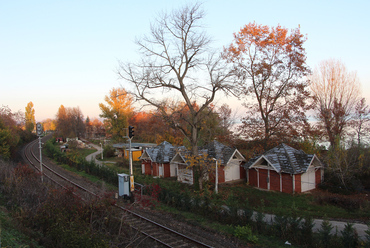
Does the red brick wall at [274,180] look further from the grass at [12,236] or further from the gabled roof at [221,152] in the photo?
the grass at [12,236]

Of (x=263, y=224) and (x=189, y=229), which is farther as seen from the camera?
(x=189, y=229)

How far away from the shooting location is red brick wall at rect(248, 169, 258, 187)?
26062mm

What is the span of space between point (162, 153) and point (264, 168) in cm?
1242

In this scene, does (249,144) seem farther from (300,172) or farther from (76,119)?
(76,119)

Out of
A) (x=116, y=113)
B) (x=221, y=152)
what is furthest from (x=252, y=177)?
(x=116, y=113)

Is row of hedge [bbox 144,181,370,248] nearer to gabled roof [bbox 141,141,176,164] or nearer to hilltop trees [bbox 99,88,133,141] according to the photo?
gabled roof [bbox 141,141,176,164]

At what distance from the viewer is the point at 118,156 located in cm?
5172

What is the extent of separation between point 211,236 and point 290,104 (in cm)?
2047

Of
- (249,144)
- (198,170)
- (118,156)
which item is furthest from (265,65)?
(118,156)

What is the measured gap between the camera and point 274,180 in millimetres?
24062

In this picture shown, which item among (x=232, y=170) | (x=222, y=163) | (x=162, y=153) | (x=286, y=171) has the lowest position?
(x=232, y=170)

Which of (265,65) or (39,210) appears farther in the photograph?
(265,65)

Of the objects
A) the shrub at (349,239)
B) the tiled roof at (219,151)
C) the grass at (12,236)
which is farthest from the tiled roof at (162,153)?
the shrub at (349,239)

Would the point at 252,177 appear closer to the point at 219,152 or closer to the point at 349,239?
the point at 219,152
